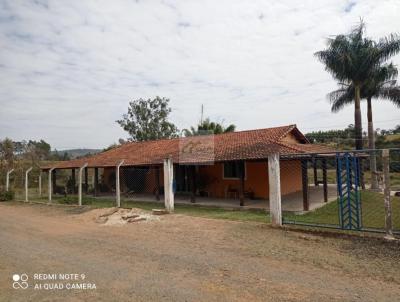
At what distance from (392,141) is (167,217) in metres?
30.0

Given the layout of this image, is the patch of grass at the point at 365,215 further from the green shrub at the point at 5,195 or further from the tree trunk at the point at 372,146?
the green shrub at the point at 5,195

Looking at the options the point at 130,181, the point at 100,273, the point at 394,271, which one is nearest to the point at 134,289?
the point at 100,273

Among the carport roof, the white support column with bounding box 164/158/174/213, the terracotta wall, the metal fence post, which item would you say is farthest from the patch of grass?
the white support column with bounding box 164/158/174/213

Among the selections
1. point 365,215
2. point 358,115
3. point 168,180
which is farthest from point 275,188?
point 358,115

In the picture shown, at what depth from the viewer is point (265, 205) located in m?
14.2

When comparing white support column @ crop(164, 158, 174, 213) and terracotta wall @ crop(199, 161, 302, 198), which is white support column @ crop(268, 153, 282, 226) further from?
terracotta wall @ crop(199, 161, 302, 198)

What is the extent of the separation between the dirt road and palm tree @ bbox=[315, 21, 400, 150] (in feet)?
48.7

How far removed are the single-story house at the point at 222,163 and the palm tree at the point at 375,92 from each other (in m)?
4.08

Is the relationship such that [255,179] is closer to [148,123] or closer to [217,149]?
[217,149]

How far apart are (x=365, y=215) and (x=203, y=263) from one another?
785 cm

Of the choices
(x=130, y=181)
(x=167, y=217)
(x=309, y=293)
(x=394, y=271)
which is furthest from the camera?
(x=130, y=181)

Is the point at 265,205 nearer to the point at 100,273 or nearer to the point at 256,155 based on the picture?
the point at 256,155

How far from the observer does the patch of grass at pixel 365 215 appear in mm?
10258

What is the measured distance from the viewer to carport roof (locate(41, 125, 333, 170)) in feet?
47.9
